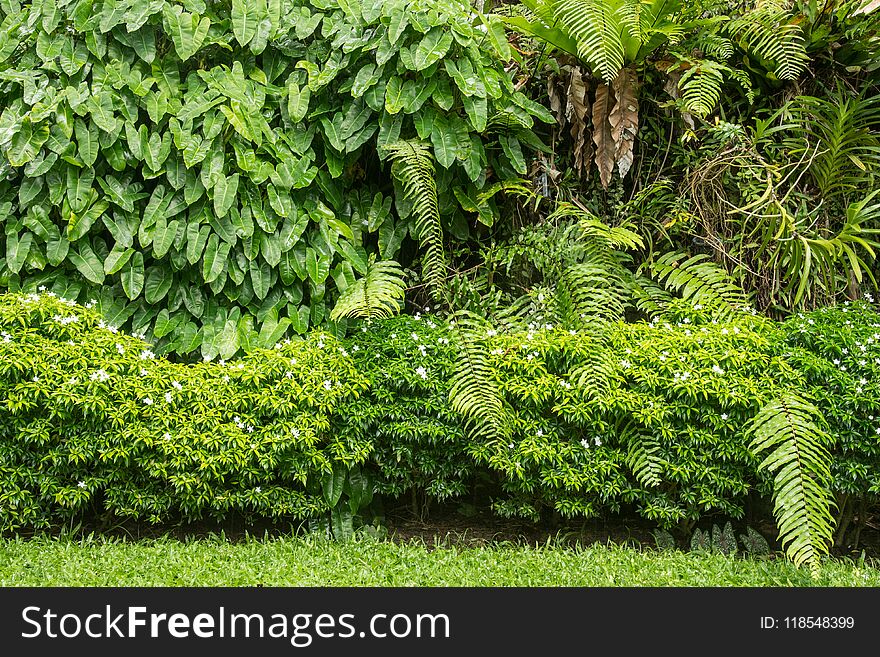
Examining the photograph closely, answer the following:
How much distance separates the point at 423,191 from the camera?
431cm

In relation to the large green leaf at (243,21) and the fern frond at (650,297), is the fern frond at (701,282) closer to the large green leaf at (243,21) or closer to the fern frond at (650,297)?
the fern frond at (650,297)

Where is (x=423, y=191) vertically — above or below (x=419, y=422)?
above

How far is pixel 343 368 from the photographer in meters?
3.90

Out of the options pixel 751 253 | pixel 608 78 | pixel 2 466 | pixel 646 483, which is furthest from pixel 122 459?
pixel 751 253

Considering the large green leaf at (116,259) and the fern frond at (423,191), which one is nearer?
the large green leaf at (116,259)

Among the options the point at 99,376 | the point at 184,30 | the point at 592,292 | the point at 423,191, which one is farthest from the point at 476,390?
the point at 184,30

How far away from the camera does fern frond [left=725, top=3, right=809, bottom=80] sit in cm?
470

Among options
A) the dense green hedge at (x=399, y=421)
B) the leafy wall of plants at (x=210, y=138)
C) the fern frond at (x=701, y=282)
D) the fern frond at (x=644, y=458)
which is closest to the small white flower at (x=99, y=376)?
the dense green hedge at (x=399, y=421)

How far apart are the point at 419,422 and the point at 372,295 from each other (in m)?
0.74

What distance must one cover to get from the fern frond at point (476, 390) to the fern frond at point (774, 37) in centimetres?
250

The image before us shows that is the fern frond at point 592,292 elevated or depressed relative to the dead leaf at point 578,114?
depressed

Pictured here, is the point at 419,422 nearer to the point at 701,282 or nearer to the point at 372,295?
the point at 372,295

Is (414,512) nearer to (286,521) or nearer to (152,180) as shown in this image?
(286,521)

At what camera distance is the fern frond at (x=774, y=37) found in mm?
4699
